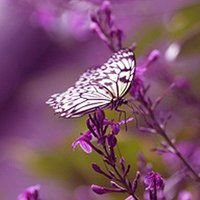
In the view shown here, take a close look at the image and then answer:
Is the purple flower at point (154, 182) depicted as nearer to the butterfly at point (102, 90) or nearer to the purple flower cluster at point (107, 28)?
the butterfly at point (102, 90)

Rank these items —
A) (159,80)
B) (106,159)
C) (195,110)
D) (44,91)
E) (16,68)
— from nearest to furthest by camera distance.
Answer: (106,159), (195,110), (159,80), (44,91), (16,68)

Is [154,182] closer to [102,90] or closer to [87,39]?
[102,90]

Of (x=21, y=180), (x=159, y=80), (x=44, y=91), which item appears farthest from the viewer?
(x=21, y=180)

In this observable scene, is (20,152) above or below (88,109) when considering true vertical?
above

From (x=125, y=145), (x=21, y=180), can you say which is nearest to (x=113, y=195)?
(x=125, y=145)

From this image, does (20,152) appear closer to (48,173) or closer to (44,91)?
(48,173)

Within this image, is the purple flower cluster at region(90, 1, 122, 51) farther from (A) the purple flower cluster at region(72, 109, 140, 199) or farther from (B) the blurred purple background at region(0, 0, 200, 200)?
(B) the blurred purple background at region(0, 0, 200, 200)

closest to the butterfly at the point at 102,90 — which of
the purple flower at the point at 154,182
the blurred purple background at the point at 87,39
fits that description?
the purple flower at the point at 154,182

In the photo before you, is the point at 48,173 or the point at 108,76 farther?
the point at 48,173
